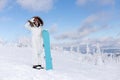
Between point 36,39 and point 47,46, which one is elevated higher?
point 36,39

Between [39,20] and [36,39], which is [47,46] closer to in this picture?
[36,39]

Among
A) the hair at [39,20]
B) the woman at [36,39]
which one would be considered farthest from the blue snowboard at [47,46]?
the hair at [39,20]

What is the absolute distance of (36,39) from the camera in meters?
18.3

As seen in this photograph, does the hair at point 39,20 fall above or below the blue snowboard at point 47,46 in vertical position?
above

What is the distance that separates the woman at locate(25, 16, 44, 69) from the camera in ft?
60.1

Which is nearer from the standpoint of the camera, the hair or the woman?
the woman

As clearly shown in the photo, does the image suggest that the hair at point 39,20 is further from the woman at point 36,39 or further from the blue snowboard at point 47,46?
the blue snowboard at point 47,46

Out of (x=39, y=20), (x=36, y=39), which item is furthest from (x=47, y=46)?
(x=39, y=20)

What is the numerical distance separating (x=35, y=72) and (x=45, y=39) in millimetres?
2324

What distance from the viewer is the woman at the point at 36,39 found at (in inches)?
722

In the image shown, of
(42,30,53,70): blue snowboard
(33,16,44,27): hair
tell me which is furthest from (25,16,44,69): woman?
(42,30,53,70): blue snowboard

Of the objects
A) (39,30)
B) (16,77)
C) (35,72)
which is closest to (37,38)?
(39,30)

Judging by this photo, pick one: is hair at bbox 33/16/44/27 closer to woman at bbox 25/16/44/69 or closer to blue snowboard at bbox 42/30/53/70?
woman at bbox 25/16/44/69

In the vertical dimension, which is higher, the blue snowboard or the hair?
the hair
